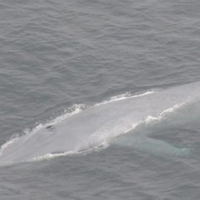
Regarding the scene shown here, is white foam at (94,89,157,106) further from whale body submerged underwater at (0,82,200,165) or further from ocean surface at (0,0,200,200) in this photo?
whale body submerged underwater at (0,82,200,165)

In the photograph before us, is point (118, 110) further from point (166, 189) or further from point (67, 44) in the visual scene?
point (67, 44)

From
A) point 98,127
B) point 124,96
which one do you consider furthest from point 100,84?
point 98,127

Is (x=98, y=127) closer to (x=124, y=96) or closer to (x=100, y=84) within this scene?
(x=124, y=96)

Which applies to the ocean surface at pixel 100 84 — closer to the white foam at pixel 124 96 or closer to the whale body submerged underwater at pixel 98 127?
the white foam at pixel 124 96

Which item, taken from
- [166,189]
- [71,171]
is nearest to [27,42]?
[71,171]

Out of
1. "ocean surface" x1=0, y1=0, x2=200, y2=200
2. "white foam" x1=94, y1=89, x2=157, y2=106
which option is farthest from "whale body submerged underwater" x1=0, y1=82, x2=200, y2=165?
"white foam" x1=94, y1=89, x2=157, y2=106

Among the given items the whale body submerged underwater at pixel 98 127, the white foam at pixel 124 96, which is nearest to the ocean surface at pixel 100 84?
the white foam at pixel 124 96
